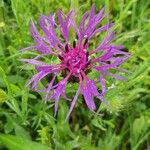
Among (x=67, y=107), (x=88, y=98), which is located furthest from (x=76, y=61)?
(x=67, y=107)

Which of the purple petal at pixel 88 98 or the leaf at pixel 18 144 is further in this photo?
the leaf at pixel 18 144

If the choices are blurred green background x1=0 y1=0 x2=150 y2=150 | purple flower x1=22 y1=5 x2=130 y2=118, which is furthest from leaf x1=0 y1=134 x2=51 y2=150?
purple flower x1=22 y1=5 x2=130 y2=118

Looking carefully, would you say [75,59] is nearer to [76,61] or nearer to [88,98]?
[76,61]

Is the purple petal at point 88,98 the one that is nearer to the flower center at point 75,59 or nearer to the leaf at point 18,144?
the flower center at point 75,59

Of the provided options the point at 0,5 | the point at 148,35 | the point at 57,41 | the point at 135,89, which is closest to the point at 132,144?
the point at 135,89

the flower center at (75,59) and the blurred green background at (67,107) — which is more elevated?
the flower center at (75,59)

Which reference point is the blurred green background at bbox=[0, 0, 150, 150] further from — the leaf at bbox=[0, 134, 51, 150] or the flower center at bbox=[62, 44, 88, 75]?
the flower center at bbox=[62, 44, 88, 75]

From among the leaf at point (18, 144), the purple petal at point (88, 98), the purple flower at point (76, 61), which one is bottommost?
the leaf at point (18, 144)

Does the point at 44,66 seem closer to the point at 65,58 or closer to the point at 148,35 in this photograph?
the point at 65,58

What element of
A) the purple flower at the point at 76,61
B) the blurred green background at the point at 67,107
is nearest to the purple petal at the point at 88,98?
the purple flower at the point at 76,61
